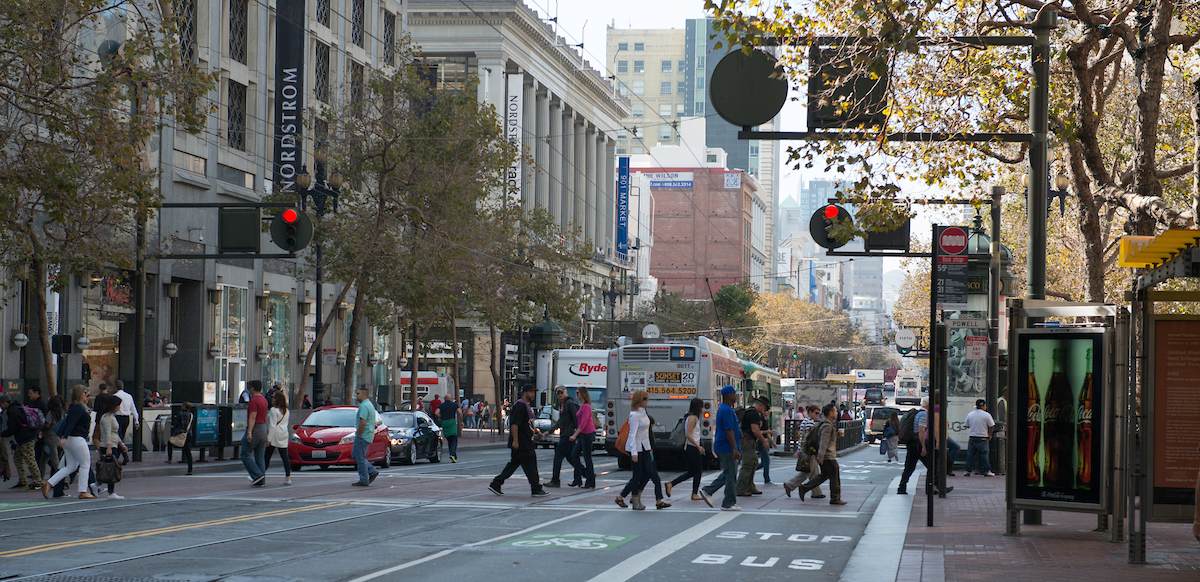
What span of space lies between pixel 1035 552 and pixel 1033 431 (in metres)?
1.50

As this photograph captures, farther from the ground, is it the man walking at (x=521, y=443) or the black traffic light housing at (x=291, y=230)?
the black traffic light housing at (x=291, y=230)

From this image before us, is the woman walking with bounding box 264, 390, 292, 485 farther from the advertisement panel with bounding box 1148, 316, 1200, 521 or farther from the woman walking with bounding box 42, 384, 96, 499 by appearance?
the advertisement panel with bounding box 1148, 316, 1200, 521

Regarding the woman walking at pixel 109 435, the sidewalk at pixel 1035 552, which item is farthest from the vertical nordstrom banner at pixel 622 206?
the sidewalk at pixel 1035 552

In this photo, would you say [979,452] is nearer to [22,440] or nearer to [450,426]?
[450,426]

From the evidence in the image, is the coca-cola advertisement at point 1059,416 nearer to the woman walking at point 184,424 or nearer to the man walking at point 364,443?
the man walking at point 364,443

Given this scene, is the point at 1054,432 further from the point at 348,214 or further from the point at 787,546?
the point at 348,214

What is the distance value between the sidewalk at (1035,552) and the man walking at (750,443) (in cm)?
336

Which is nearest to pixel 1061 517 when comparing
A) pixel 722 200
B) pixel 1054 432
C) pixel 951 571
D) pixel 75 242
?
pixel 1054 432

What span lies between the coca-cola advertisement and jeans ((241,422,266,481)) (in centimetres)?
1226

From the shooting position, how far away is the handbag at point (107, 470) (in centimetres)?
1839

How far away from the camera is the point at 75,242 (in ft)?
80.8

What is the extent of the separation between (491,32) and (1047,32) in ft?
196

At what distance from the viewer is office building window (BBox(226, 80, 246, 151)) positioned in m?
42.5

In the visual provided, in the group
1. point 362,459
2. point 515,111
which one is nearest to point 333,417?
point 362,459
